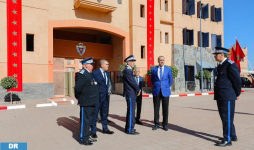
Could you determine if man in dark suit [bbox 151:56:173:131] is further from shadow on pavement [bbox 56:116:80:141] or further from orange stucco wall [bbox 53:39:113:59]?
orange stucco wall [bbox 53:39:113:59]

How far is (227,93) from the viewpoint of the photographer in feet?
15.7

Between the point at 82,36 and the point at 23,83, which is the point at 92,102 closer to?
the point at 23,83

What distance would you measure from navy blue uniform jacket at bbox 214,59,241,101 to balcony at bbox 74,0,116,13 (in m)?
14.4

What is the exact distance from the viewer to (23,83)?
15.3 meters

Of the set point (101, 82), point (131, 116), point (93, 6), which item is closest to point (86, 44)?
point (93, 6)

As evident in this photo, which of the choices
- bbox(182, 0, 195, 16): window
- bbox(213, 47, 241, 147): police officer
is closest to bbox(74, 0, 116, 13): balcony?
bbox(182, 0, 195, 16): window

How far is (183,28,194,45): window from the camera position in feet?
78.6

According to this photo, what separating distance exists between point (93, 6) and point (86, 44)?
5117mm

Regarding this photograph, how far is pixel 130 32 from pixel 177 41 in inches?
222

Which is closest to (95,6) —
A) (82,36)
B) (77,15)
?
(77,15)

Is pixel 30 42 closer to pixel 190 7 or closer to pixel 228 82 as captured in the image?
pixel 228 82

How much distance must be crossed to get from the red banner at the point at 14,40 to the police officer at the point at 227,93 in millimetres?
13573

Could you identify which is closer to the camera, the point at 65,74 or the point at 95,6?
the point at 95,6

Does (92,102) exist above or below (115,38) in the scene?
below
